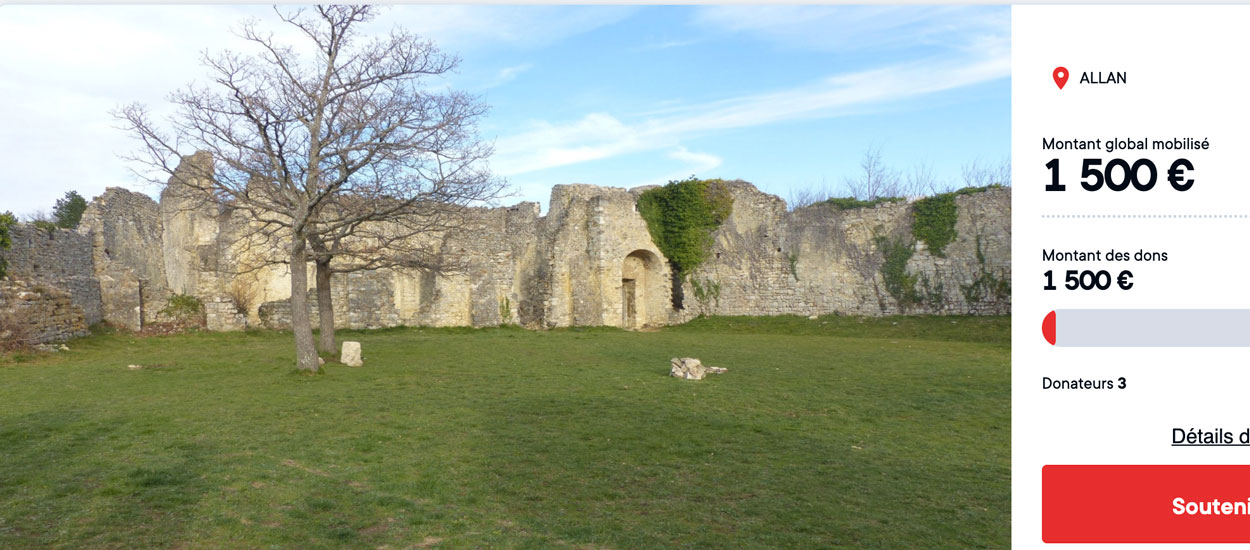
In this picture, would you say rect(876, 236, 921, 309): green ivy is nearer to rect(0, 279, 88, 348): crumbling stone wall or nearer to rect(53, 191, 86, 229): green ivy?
rect(0, 279, 88, 348): crumbling stone wall

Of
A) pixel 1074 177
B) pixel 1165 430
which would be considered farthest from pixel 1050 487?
pixel 1074 177

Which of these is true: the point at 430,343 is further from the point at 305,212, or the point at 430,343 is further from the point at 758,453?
the point at 758,453

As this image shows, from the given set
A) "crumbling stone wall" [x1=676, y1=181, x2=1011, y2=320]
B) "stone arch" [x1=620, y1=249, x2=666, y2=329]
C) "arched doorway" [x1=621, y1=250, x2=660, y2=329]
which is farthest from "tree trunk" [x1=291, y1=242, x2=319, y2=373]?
"crumbling stone wall" [x1=676, y1=181, x2=1011, y2=320]

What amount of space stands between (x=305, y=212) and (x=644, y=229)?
48.6 feet

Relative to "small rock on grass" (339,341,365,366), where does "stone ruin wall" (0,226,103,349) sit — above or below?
above

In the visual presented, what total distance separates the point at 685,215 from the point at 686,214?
5 centimetres

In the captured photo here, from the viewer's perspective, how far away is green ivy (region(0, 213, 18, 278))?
1498 centimetres

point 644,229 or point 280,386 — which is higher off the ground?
point 644,229

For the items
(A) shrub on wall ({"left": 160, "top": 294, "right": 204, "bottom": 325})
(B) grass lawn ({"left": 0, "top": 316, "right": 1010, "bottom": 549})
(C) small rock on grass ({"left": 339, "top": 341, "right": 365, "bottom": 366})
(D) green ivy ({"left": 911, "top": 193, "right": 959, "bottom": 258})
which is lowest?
(B) grass lawn ({"left": 0, "top": 316, "right": 1010, "bottom": 549})

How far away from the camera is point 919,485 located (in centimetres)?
661

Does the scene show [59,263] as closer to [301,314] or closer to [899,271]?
[301,314]

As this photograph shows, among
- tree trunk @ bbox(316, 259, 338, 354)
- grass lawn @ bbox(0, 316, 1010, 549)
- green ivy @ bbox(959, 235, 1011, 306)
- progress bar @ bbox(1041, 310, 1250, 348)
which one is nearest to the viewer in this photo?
progress bar @ bbox(1041, 310, 1250, 348)

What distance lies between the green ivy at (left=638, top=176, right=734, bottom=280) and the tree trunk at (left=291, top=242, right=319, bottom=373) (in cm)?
1444

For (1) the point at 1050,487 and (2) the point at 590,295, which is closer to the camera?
(1) the point at 1050,487
